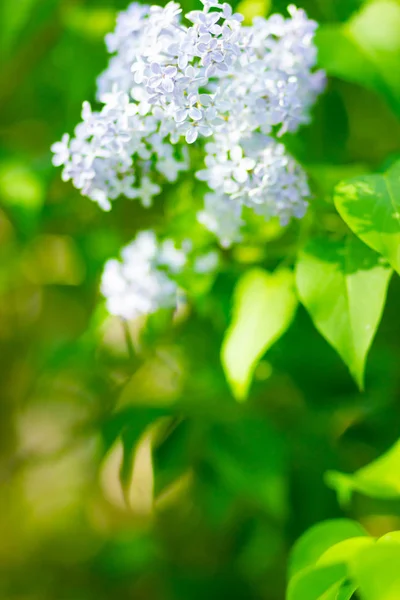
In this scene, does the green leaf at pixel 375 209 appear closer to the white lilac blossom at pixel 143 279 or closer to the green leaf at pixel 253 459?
the white lilac blossom at pixel 143 279

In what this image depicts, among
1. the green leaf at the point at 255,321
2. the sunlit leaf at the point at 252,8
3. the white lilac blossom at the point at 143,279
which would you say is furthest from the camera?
the sunlit leaf at the point at 252,8

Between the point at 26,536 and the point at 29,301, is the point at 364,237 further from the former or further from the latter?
the point at 26,536

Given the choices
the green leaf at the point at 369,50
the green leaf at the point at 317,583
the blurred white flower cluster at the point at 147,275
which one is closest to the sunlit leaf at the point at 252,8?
the green leaf at the point at 369,50

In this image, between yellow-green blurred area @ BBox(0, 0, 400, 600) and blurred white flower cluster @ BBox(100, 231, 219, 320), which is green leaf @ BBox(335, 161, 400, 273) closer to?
yellow-green blurred area @ BBox(0, 0, 400, 600)

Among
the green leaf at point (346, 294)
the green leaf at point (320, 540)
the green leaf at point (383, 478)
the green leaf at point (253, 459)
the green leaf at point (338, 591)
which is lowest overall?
the green leaf at point (253, 459)

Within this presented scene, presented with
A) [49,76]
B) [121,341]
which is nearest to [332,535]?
[121,341]

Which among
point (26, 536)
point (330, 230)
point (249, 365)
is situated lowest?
point (26, 536)

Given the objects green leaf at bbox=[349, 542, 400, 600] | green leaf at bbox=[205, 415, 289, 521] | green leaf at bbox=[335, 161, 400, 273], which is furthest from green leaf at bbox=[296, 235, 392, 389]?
green leaf at bbox=[205, 415, 289, 521]
